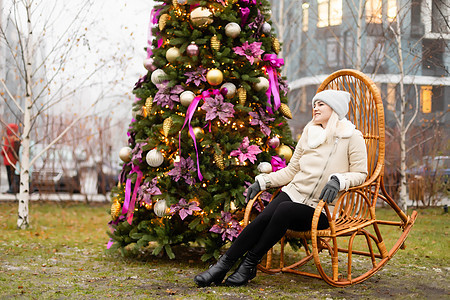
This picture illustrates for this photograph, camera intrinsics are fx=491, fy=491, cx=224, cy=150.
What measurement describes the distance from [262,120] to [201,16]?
98 centimetres

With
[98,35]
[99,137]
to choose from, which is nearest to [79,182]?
[99,137]

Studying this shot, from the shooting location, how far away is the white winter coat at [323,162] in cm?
331

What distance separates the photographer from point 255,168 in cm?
397

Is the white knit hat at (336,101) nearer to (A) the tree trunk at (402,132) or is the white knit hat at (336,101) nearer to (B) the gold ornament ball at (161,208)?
(B) the gold ornament ball at (161,208)

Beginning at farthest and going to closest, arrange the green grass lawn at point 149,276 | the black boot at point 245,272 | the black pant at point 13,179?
the black pant at point 13,179
the black boot at point 245,272
the green grass lawn at point 149,276

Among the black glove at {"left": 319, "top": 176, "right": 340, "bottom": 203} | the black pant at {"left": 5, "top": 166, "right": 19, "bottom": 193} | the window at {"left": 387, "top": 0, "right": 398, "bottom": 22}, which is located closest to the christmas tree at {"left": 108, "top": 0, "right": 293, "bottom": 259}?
the black glove at {"left": 319, "top": 176, "right": 340, "bottom": 203}

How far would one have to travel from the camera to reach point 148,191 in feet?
13.0

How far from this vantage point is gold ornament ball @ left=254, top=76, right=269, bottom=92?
4016mm

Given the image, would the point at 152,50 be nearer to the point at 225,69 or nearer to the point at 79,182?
the point at 225,69

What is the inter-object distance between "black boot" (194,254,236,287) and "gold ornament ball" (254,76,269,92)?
1475 mm

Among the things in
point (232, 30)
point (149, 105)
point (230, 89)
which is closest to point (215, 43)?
point (232, 30)

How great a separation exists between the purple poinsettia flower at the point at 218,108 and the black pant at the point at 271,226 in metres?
0.90

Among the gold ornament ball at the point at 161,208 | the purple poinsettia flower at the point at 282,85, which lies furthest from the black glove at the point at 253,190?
the purple poinsettia flower at the point at 282,85

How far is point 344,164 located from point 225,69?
1.30m
